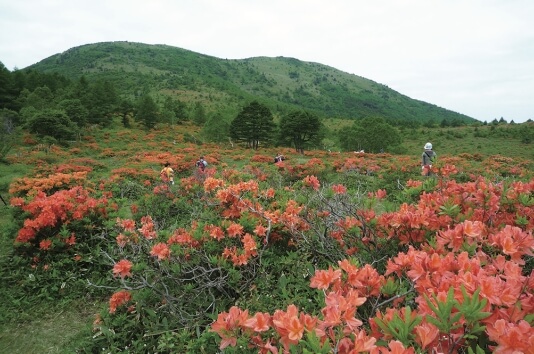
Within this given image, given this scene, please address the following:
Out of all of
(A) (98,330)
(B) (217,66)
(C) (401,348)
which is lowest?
(A) (98,330)

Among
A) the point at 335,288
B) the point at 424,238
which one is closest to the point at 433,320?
the point at 335,288

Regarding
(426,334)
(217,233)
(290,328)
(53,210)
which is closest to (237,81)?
(53,210)

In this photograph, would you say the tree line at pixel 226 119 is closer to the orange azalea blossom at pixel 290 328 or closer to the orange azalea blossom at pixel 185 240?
the orange azalea blossom at pixel 185 240

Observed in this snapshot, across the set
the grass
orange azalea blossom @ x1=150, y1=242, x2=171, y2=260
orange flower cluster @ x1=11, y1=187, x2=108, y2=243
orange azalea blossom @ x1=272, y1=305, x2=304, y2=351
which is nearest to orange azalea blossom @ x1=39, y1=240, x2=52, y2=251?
orange flower cluster @ x1=11, y1=187, x2=108, y2=243

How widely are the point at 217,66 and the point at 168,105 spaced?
4016 inches

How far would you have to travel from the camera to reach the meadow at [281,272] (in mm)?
1296

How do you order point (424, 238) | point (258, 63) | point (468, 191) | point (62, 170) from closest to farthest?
point (424, 238), point (468, 191), point (62, 170), point (258, 63)

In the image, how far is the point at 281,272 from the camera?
3541mm

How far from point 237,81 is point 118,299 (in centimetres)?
14142

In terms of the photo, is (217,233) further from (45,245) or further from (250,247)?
(45,245)

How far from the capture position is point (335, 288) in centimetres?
176

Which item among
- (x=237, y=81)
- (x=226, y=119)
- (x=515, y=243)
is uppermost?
(x=237, y=81)

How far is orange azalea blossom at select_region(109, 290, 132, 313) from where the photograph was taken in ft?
12.1

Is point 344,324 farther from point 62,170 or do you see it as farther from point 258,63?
point 258,63
